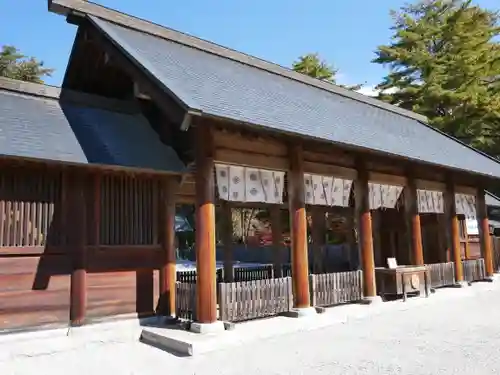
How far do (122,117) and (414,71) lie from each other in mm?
20991

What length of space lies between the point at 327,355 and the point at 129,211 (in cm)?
407

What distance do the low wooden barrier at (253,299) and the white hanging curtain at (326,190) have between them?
6.00ft

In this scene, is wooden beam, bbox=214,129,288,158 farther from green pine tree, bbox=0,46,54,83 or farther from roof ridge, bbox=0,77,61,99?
green pine tree, bbox=0,46,54,83

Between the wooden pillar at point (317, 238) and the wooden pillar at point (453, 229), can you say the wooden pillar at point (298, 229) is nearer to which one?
the wooden pillar at point (317, 238)

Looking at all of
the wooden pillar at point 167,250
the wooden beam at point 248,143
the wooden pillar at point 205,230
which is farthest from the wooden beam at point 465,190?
the wooden pillar at point 167,250

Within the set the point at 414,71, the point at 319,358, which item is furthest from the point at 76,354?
the point at 414,71

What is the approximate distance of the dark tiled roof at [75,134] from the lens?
6.36 metres

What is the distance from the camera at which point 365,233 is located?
9.62 meters

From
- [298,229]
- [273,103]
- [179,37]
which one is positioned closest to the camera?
[298,229]

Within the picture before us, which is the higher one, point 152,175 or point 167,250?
point 152,175

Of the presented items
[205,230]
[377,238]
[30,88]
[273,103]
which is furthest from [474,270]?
[30,88]

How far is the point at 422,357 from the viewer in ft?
18.7

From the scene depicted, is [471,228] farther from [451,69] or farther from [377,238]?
[451,69]

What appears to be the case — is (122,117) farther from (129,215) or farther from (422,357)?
(422,357)
